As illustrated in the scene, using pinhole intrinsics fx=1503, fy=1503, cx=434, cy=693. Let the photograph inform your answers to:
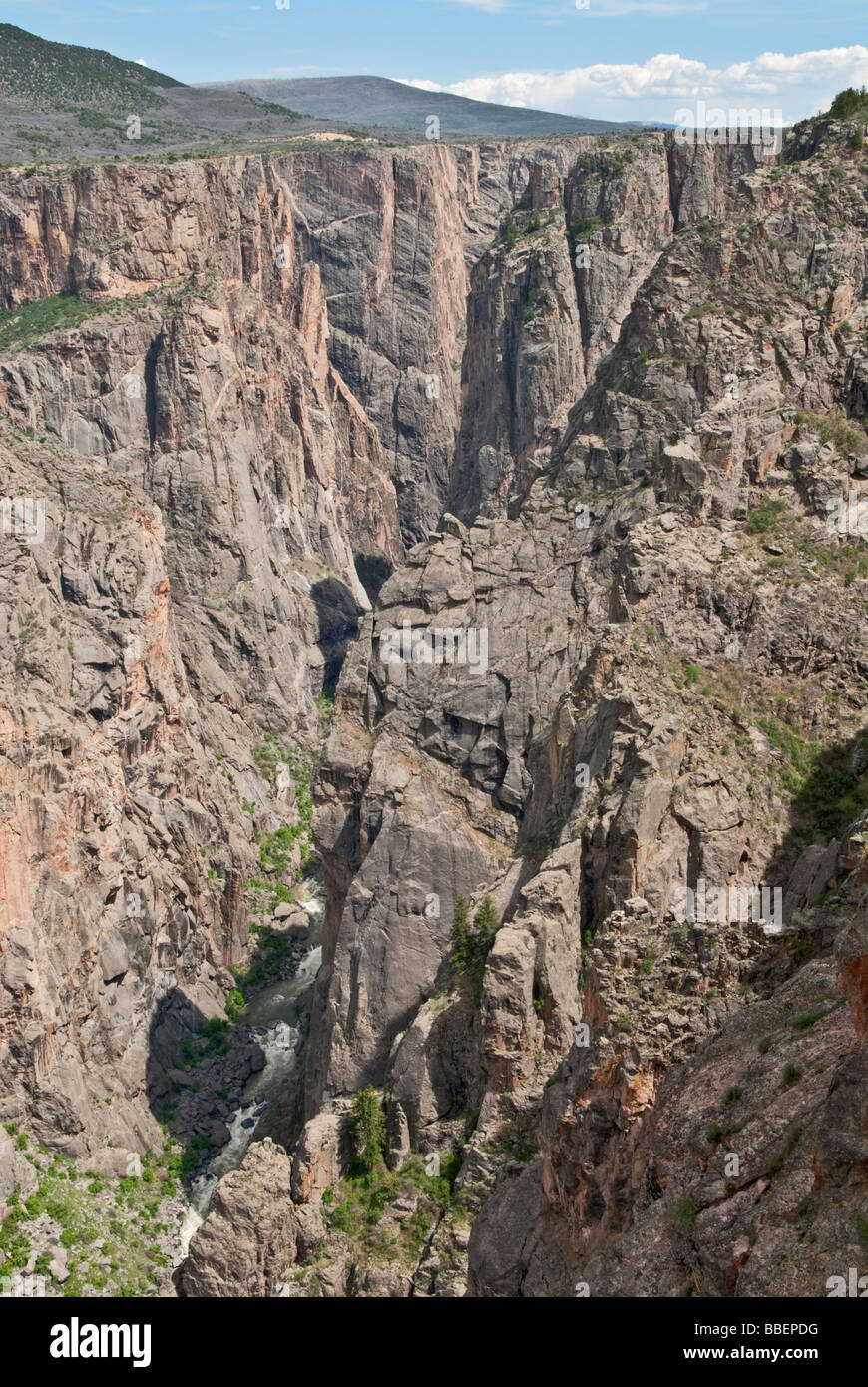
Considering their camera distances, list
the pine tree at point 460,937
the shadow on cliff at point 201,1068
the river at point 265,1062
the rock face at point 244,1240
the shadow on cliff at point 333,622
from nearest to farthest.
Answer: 1. the rock face at point 244,1240
2. the pine tree at point 460,937
3. the river at point 265,1062
4. the shadow on cliff at point 201,1068
5. the shadow on cliff at point 333,622

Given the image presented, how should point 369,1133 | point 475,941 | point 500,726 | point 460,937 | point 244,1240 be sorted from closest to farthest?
point 244,1240 → point 369,1133 → point 475,941 → point 460,937 → point 500,726

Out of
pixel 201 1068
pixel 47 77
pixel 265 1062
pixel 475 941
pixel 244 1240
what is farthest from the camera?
pixel 47 77

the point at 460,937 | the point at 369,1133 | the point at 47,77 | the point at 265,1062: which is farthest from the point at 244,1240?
the point at 47,77

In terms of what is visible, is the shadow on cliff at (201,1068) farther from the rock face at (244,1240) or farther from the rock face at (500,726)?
the rock face at (244,1240)

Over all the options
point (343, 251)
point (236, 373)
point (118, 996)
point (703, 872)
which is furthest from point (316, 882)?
point (343, 251)

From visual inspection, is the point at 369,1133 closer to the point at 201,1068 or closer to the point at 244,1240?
the point at 244,1240

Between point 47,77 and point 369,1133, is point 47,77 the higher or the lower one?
the higher one

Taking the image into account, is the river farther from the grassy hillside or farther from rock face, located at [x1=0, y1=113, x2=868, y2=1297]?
the grassy hillside

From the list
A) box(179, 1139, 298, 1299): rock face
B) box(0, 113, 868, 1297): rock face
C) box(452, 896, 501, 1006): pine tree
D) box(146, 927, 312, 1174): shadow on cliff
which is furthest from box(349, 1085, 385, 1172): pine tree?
box(146, 927, 312, 1174): shadow on cliff

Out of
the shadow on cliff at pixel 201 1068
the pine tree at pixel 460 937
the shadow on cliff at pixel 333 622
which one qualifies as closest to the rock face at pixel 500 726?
the shadow on cliff at pixel 333 622
